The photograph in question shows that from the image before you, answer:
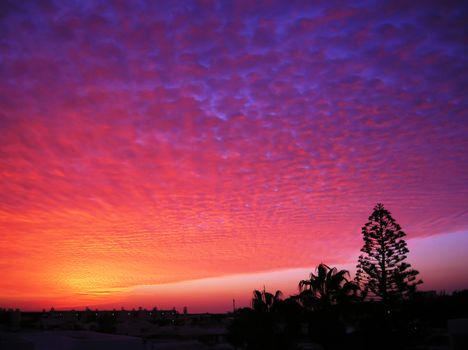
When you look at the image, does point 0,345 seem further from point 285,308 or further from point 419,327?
point 419,327

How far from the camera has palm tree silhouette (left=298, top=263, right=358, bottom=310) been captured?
860 inches

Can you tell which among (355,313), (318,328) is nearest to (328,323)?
(318,328)

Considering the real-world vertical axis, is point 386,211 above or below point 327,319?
above

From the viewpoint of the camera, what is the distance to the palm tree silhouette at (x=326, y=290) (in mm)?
21844

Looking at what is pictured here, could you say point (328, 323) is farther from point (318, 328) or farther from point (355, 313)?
point (355, 313)

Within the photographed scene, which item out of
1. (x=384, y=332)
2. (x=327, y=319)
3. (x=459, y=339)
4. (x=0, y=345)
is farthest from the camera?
(x=384, y=332)

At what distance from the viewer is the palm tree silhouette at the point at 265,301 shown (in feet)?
74.4

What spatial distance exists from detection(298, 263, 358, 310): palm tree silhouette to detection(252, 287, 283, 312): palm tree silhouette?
1.23 meters

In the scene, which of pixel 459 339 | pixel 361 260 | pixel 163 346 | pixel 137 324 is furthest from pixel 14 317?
pixel 459 339

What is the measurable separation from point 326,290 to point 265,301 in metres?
3.12

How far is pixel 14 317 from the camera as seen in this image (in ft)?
132

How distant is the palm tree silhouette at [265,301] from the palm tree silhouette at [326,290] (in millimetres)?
1233

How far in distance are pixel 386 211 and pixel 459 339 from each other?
15.1 meters

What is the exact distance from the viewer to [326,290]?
72.2 ft
